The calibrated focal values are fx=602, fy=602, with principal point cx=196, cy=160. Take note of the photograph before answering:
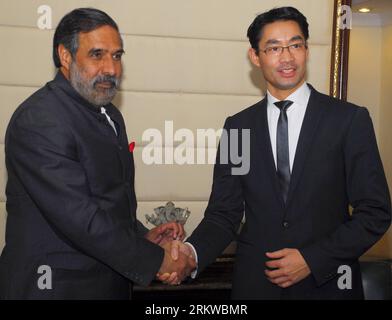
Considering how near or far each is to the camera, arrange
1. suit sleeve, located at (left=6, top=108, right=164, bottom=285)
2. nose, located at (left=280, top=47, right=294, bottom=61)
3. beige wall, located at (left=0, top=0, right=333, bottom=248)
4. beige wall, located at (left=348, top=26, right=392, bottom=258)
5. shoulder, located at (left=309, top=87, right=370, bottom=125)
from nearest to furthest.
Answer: suit sleeve, located at (left=6, top=108, right=164, bottom=285) < shoulder, located at (left=309, top=87, right=370, bottom=125) < nose, located at (left=280, top=47, right=294, bottom=61) < beige wall, located at (left=0, top=0, right=333, bottom=248) < beige wall, located at (left=348, top=26, right=392, bottom=258)

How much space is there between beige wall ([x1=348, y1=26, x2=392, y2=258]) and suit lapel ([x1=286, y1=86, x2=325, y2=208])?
18.2 feet

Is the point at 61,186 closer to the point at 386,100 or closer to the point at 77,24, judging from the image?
the point at 77,24

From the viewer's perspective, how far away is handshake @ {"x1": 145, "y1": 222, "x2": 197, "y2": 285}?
2180mm

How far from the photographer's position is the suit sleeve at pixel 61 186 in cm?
191

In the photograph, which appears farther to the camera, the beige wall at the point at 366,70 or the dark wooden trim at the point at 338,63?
the beige wall at the point at 366,70

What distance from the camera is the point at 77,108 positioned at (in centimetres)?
204

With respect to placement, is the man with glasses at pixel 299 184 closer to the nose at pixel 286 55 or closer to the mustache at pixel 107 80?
the nose at pixel 286 55

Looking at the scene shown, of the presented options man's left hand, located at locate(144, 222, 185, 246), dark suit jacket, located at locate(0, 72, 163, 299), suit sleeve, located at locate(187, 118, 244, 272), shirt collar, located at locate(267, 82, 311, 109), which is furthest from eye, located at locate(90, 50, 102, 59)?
man's left hand, located at locate(144, 222, 185, 246)

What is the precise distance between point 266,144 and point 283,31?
16.6 inches

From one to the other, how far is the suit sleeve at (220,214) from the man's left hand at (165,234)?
19 centimetres

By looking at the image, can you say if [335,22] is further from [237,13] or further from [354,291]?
[354,291]

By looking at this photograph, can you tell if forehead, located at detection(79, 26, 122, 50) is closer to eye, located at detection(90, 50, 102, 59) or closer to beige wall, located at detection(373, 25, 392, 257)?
eye, located at detection(90, 50, 102, 59)

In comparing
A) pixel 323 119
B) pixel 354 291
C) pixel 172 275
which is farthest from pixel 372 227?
pixel 172 275

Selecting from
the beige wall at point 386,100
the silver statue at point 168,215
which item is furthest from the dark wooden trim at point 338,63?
the beige wall at point 386,100
